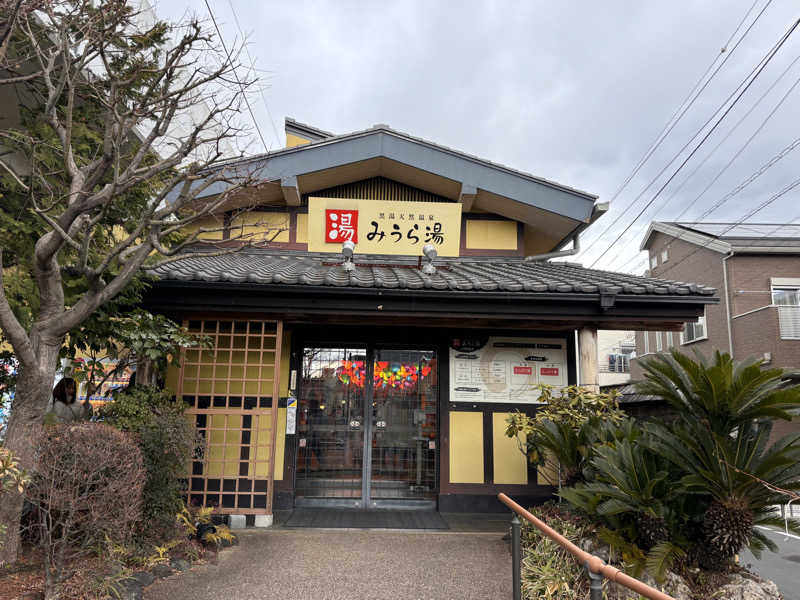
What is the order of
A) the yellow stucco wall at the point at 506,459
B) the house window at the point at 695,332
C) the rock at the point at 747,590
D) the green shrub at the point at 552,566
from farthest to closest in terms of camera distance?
the house window at the point at 695,332
the yellow stucco wall at the point at 506,459
the green shrub at the point at 552,566
the rock at the point at 747,590

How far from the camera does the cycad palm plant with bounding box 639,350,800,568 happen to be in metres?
4.02

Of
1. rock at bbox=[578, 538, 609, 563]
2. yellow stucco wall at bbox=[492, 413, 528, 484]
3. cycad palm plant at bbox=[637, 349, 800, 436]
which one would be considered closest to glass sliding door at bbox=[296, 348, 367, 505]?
yellow stucco wall at bbox=[492, 413, 528, 484]

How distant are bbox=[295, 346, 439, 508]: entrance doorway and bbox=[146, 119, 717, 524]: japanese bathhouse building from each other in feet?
0.07

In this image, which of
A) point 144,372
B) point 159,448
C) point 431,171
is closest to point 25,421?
point 159,448

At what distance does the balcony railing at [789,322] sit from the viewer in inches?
553

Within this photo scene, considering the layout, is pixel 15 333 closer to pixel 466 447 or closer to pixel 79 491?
pixel 79 491

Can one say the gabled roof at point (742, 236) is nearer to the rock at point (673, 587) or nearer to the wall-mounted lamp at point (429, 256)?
the wall-mounted lamp at point (429, 256)

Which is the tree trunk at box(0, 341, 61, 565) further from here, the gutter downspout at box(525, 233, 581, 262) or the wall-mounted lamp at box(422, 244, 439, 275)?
the gutter downspout at box(525, 233, 581, 262)

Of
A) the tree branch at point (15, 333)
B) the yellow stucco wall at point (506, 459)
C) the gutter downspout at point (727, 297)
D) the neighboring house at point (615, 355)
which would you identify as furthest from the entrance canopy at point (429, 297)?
the neighboring house at point (615, 355)

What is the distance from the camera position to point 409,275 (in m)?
7.11

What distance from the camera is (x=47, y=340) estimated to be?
423 cm

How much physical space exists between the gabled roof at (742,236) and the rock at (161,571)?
1717 cm

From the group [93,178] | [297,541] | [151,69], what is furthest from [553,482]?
[151,69]

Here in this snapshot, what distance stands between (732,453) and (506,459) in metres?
3.58
